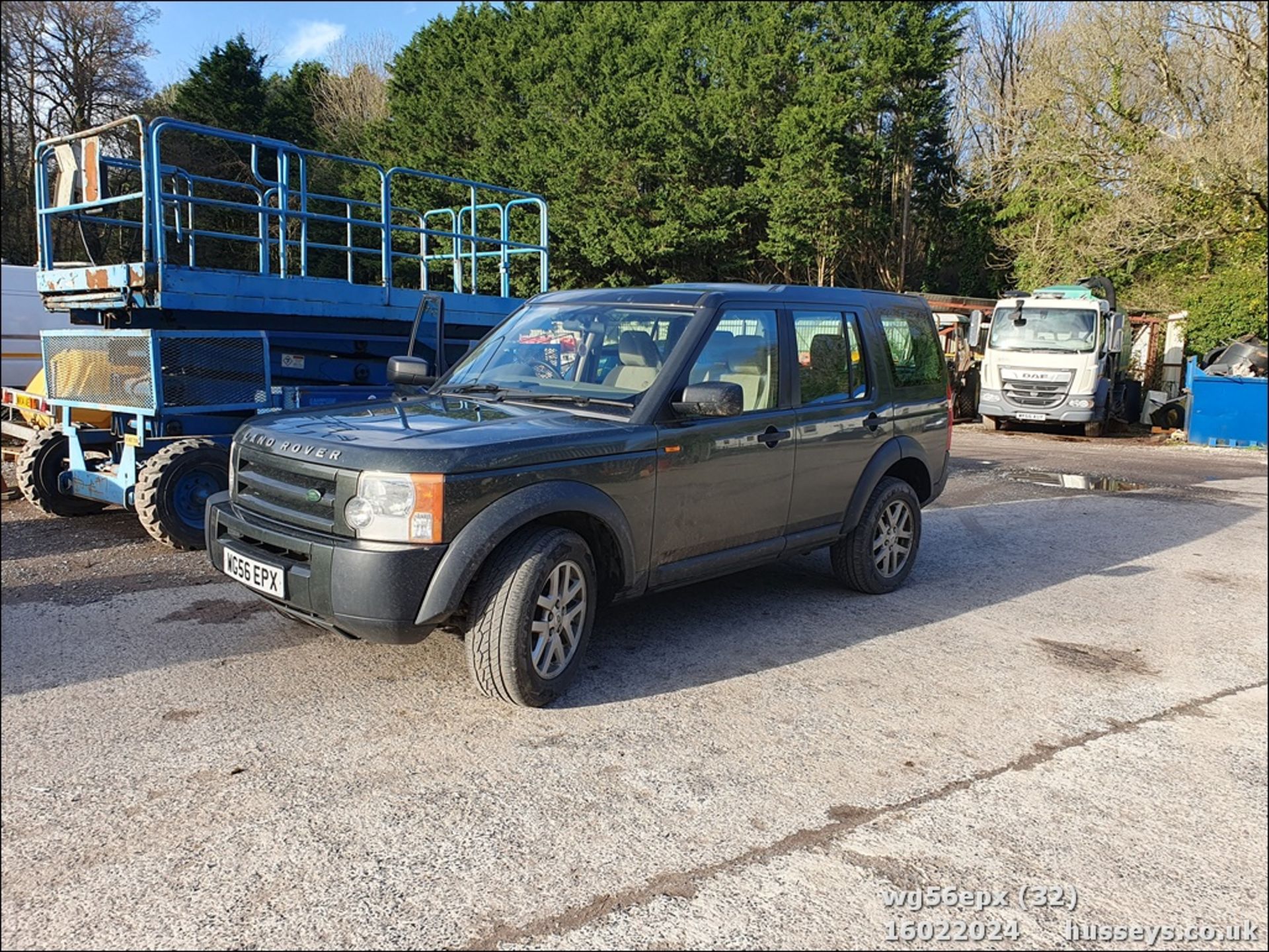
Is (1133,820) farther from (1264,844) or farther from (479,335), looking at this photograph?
(479,335)

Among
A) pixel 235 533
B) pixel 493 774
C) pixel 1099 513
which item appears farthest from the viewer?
pixel 1099 513

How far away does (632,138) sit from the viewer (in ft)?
98.0

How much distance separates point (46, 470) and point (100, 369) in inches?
49.0

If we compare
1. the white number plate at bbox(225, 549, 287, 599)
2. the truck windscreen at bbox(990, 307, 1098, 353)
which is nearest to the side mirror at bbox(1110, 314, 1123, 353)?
the truck windscreen at bbox(990, 307, 1098, 353)

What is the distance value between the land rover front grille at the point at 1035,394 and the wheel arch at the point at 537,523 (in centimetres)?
1704

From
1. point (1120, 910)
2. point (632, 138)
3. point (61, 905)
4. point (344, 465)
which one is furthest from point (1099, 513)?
point (632, 138)

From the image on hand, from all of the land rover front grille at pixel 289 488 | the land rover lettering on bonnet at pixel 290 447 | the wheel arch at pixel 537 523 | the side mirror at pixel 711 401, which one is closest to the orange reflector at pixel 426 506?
the wheel arch at pixel 537 523

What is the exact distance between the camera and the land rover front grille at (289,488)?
4055mm

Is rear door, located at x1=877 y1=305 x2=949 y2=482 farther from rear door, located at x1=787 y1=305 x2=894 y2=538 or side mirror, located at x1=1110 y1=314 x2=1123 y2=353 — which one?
side mirror, located at x1=1110 y1=314 x2=1123 y2=353

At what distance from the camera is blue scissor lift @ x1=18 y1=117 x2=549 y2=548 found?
23.1ft

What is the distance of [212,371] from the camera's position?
745cm

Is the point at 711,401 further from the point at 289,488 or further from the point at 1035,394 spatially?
the point at 1035,394

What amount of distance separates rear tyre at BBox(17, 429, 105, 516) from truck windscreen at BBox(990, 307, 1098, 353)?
1755 centimetres

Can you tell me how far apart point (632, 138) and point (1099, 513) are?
23.0m
